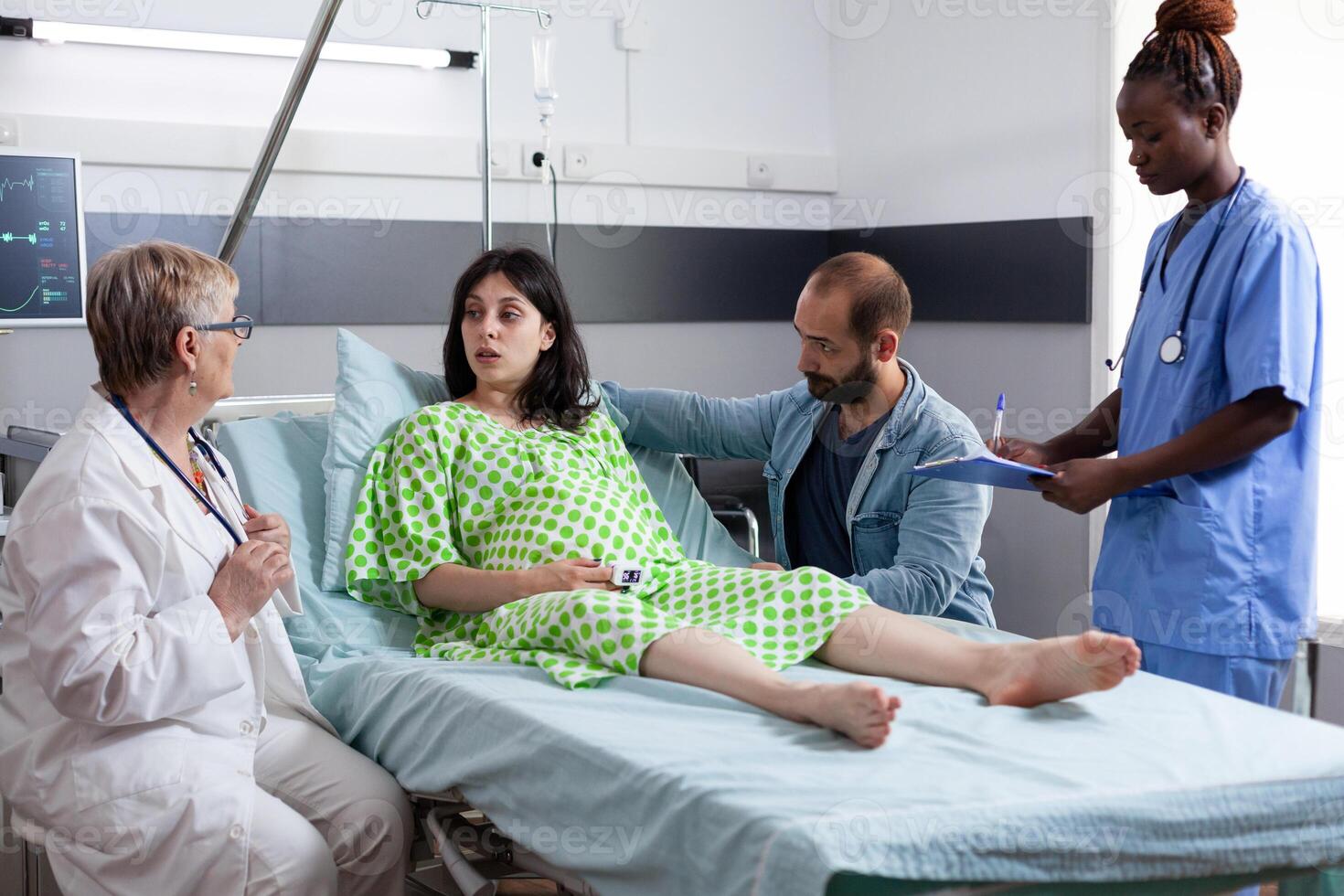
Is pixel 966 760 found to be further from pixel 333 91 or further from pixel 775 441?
pixel 333 91

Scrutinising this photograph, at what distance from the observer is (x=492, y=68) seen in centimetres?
363

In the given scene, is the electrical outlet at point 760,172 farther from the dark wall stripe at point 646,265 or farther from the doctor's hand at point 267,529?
A: the doctor's hand at point 267,529

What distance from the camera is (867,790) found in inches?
53.6

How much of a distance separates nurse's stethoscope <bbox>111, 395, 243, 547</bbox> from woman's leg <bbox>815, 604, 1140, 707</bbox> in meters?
0.87

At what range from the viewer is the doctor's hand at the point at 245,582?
5.65ft

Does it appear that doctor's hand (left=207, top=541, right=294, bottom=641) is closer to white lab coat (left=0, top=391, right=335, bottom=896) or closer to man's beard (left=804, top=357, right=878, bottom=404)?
white lab coat (left=0, top=391, right=335, bottom=896)

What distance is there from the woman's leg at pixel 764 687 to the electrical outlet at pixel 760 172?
243 centimetres

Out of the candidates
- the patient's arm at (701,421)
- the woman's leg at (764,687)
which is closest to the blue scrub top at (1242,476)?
the woman's leg at (764,687)

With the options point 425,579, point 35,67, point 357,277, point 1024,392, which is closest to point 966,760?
point 425,579

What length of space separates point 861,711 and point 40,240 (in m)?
1.85

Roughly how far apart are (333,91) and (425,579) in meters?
1.71

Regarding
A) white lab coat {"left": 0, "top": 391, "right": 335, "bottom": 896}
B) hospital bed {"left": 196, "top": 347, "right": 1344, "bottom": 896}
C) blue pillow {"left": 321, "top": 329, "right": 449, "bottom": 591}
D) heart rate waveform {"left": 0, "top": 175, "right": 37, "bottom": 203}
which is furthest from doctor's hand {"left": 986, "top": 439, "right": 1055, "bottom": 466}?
heart rate waveform {"left": 0, "top": 175, "right": 37, "bottom": 203}

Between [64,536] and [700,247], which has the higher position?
[700,247]

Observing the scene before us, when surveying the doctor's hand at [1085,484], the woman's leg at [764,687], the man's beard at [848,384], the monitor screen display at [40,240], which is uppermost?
the monitor screen display at [40,240]
